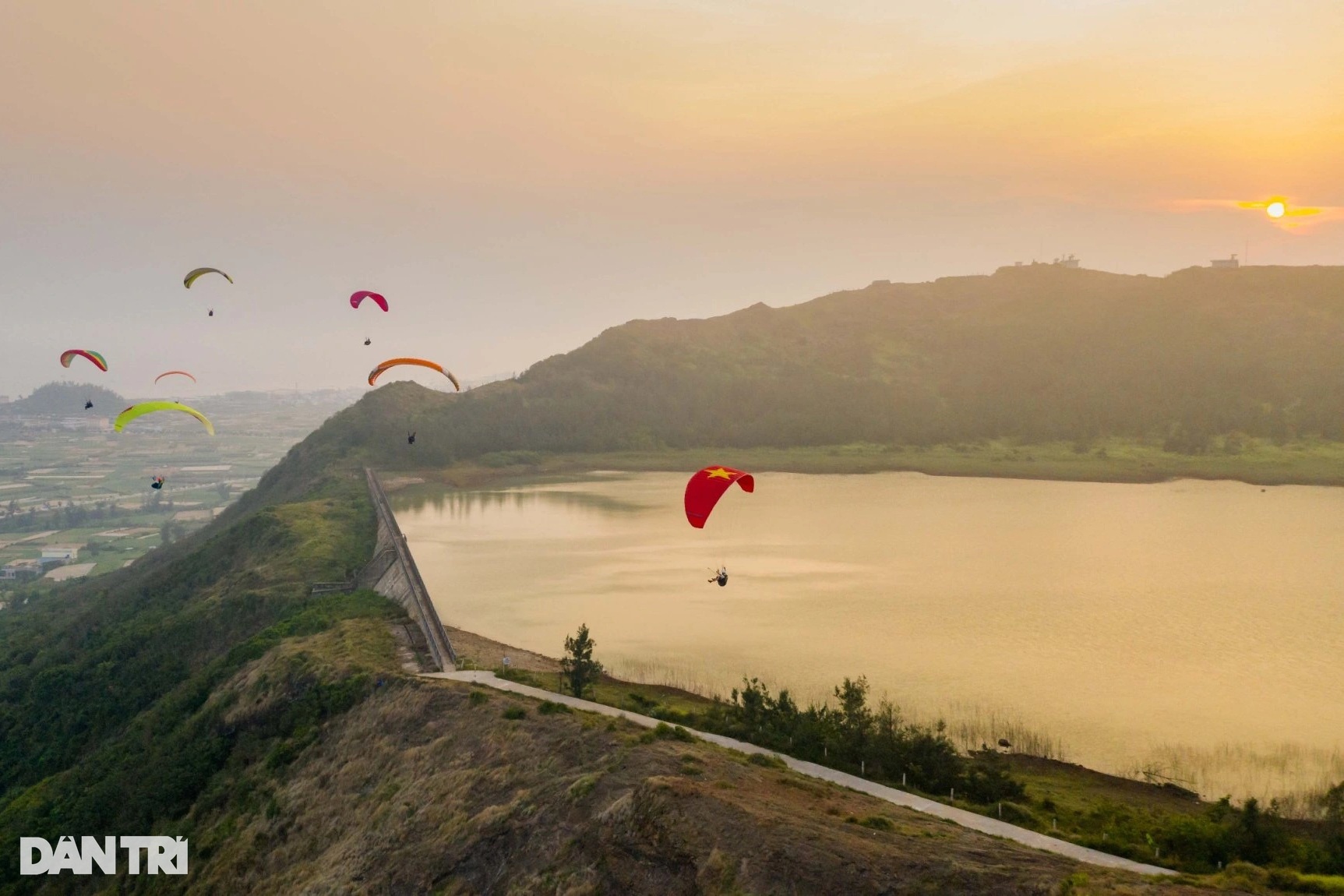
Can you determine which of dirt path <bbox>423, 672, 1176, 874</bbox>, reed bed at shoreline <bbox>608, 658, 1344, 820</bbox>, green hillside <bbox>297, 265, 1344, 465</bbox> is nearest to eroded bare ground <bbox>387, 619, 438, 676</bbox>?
dirt path <bbox>423, 672, 1176, 874</bbox>

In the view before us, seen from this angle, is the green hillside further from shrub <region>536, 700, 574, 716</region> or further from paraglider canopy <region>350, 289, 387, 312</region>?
shrub <region>536, 700, 574, 716</region>

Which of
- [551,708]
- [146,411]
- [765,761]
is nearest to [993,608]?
[765,761]

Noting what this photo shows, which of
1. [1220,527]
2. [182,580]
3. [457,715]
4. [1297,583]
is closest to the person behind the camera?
[457,715]

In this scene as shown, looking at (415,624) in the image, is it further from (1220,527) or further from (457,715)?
(1220,527)

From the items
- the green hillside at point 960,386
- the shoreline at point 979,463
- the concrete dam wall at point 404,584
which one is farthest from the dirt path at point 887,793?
the green hillside at point 960,386

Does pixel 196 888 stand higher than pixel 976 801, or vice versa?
pixel 976 801

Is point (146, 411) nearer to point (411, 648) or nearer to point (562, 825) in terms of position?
point (411, 648)

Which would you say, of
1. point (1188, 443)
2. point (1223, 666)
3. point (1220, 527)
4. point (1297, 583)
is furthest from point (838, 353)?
point (1223, 666)
